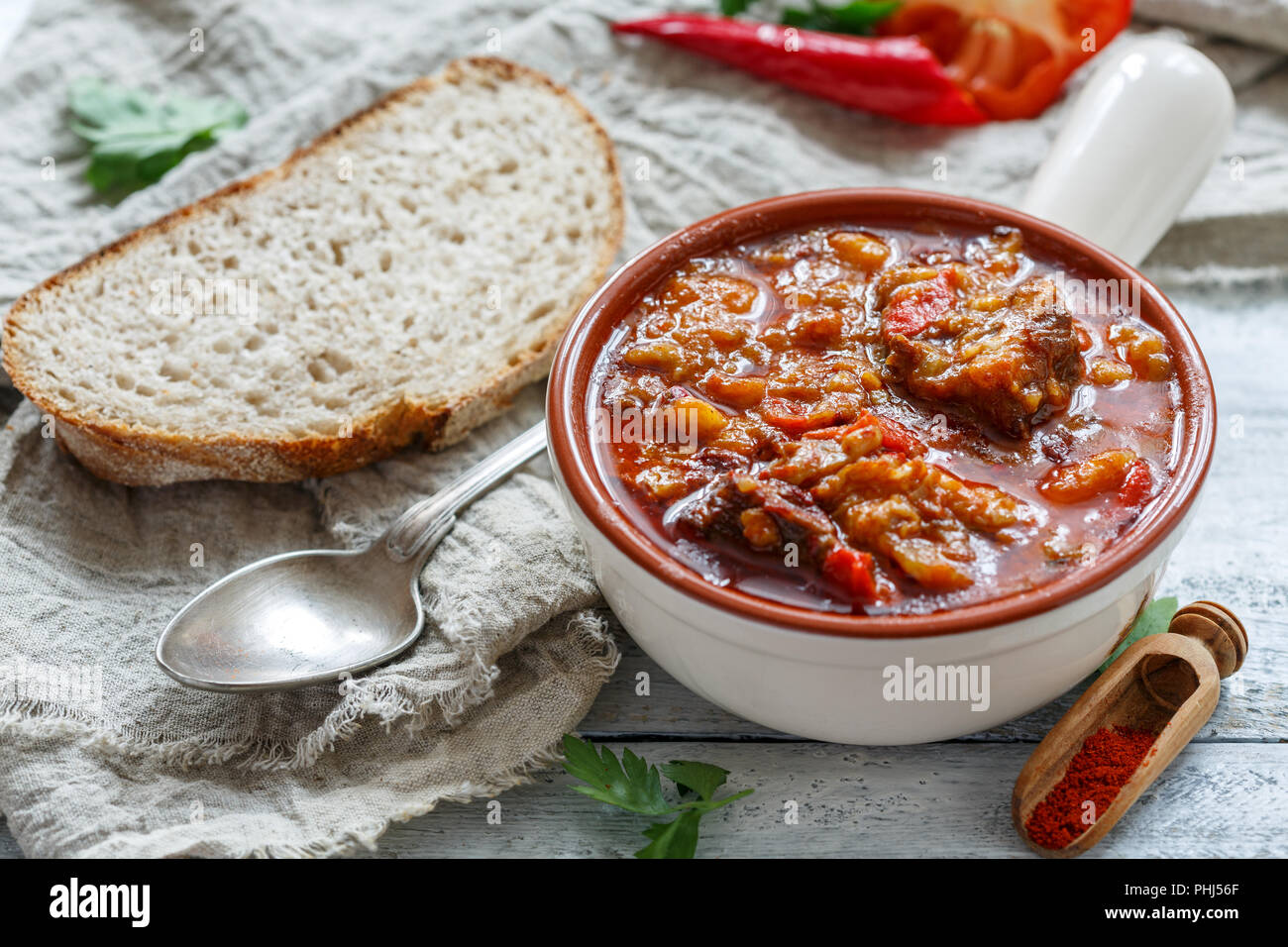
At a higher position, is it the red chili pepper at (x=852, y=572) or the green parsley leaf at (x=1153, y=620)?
the red chili pepper at (x=852, y=572)

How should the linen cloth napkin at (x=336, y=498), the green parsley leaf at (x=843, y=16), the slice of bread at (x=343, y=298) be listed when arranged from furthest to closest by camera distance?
the green parsley leaf at (x=843, y=16), the slice of bread at (x=343, y=298), the linen cloth napkin at (x=336, y=498)

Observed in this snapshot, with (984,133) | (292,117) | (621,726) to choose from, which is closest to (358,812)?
(621,726)

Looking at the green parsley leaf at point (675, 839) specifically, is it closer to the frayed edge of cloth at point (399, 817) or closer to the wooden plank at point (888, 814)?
the wooden plank at point (888, 814)

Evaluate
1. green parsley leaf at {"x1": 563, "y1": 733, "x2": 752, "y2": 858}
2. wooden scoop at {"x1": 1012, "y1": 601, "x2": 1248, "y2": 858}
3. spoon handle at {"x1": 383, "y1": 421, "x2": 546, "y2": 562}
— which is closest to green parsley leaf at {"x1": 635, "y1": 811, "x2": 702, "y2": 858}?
green parsley leaf at {"x1": 563, "y1": 733, "x2": 752, "y2": 858}

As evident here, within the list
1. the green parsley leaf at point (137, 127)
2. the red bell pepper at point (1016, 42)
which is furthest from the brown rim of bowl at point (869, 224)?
the green parsley leaf at point (137, 127)

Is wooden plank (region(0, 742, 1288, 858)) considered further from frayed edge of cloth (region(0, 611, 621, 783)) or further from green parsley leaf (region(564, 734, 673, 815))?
frayed edge of cloth (region(0, 611, 621, 783))

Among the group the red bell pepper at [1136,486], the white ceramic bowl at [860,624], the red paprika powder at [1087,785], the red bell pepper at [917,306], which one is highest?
the red bell pepper at [917,306]

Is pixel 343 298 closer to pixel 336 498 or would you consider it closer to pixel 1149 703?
pixel 336 498
